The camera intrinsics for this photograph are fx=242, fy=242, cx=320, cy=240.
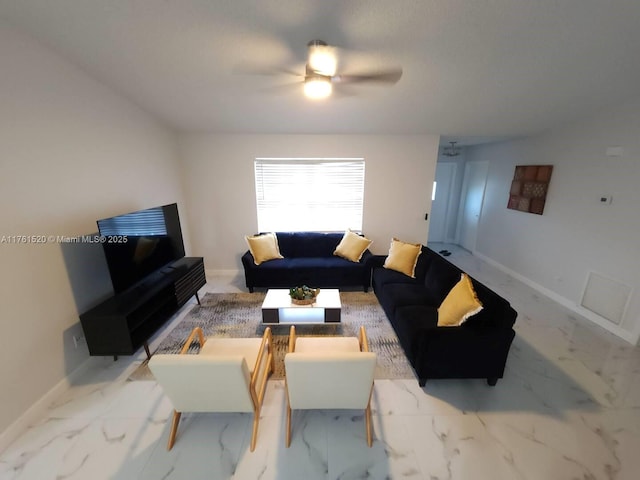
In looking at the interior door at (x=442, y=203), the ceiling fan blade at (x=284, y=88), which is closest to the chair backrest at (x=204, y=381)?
the ceiling fan blade at (x=284, y=88)

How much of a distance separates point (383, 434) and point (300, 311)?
56.1 inches

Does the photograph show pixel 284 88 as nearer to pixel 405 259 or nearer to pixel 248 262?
pixel 248 262

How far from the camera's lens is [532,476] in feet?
4.84

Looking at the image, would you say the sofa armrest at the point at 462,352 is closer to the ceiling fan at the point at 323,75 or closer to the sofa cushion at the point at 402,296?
the sofa cushion at the point at 402,296

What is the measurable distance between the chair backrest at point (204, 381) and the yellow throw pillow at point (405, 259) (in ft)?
8.25

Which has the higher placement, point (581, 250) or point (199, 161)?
point (199, 161)

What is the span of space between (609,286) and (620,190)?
3.70 ft

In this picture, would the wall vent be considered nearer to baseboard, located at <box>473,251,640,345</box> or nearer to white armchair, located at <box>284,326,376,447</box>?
baseboard, located at <box>473,251,640,345</box>

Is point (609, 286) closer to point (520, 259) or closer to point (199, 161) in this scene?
point (520, 259)

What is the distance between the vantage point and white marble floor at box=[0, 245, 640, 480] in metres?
1.51

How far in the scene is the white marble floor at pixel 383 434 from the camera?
4.95ft

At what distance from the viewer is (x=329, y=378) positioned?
146cm

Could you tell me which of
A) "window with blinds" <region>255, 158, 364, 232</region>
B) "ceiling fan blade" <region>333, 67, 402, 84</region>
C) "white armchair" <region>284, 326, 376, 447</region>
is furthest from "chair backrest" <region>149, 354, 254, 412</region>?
"window with blinds" <region>255, 158, 364, 232</region>

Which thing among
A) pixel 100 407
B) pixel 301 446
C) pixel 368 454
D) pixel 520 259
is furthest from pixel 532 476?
pixel 520 259
